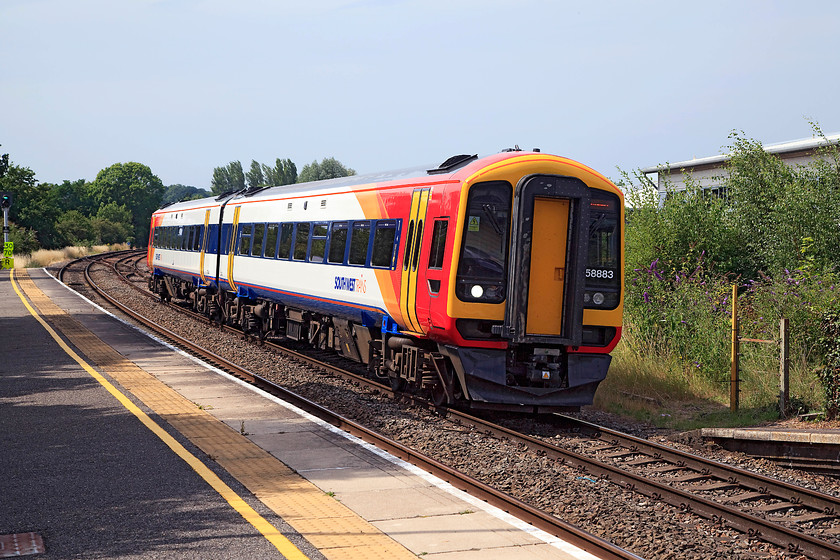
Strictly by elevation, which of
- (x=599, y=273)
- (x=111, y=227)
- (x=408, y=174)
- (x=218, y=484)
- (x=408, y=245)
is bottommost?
(x=218, y=484)

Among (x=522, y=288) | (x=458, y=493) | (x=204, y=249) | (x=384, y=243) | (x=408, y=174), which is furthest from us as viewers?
(x=204, y=249)

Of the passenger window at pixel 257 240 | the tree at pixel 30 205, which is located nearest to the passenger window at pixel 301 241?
the passenger window at pixel 257 240

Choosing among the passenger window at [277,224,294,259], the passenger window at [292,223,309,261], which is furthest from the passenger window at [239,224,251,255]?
the passenger window at [292,223,309,261]

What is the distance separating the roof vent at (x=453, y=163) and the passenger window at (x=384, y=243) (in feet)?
3.59

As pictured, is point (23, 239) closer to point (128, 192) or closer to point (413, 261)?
point (413, 261)

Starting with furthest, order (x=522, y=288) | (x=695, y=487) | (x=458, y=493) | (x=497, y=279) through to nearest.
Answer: (x=497, y=279) < (x=522, y=288) < (x=695, y=487) < (x=458, y=493)

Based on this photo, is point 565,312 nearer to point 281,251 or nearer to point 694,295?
point 694,295

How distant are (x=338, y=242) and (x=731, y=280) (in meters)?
8.91

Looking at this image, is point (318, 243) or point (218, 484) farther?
point (318, 243)

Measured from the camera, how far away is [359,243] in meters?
13.7

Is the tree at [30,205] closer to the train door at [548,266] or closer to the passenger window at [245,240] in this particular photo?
the passenger window at [245,240]

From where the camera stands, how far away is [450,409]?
38.9ft

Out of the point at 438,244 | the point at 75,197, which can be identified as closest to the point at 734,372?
the point at 438,244

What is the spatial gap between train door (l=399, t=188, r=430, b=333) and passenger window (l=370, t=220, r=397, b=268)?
19.4 inches
